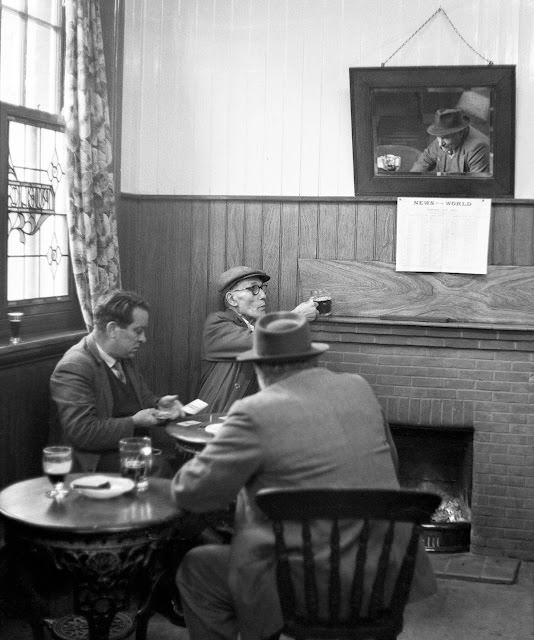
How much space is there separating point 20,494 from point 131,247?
2.75 metres

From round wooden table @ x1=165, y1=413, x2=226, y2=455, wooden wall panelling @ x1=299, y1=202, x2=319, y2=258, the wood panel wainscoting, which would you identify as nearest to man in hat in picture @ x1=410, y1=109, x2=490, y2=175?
wooden wall panelling @ x1=299, y1=202, x2=319, y2=258

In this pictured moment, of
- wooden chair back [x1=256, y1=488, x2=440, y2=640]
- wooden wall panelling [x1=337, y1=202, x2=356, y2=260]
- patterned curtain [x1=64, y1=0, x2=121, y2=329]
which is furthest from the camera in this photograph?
wooden wall panelling [x1=337, y1=202, x2=356, y2=260]

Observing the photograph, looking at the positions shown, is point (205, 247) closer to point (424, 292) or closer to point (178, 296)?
point (178, 296)

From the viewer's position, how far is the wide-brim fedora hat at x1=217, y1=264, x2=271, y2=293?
5363mm

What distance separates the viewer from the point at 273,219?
5605 mm

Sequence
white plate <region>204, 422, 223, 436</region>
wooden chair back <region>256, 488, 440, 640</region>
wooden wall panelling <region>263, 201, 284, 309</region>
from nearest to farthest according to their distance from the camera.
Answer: wooden chair back <region>256, 488, 440, 640</region> < white plate <region>204, 422, 223, 436</region> < wooden wall panelling <region>263, 201, 284, 309</region>

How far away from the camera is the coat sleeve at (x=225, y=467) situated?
2812 millimetres

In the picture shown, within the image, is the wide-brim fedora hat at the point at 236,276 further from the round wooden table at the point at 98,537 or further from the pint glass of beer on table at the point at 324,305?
the round wooden table at the point at 98,537

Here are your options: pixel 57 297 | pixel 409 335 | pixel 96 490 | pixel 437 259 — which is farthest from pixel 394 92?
pixel 96 490

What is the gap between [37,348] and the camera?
14.6 feet

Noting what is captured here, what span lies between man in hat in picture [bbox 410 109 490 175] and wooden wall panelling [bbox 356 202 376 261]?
0.43 metres

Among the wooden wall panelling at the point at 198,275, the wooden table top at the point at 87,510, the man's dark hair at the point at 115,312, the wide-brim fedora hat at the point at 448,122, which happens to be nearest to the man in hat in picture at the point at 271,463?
the wooden table top at the point at 87,510

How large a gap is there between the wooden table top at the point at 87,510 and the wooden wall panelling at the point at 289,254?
2434 mm

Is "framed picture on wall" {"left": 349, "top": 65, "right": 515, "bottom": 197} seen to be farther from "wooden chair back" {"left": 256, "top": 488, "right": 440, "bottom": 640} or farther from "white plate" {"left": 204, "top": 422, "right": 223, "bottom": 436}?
"wooden chair back" {"left": 256, "top": 488, "right": 440, "bottom": 640}
